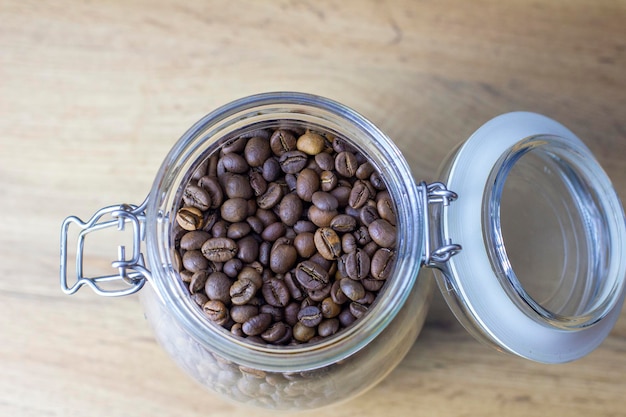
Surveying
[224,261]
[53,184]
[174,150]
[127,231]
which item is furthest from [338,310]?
[53,184]

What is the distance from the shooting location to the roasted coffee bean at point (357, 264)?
0.56 metres

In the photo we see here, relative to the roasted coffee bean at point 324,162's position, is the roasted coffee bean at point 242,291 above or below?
below

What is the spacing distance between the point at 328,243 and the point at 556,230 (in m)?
0.35

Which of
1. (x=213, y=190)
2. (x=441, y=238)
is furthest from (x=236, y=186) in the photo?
(x=441, y=238)

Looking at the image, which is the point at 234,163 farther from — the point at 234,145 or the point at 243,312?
the point at 243,312

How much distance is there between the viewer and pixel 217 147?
2.03 ft

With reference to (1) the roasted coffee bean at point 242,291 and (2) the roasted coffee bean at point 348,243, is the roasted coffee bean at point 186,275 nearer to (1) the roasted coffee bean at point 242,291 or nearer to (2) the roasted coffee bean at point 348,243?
(1) the roasted coffee bean at point 242,291

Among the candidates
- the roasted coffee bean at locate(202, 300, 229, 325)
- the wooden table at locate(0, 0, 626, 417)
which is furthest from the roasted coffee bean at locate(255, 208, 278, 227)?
the wooden table at locate(0, 0, 626, 417)

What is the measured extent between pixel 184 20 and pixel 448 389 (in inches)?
27.1

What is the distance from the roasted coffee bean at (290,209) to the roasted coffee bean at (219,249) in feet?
0.21

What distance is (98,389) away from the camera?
2.58 ft

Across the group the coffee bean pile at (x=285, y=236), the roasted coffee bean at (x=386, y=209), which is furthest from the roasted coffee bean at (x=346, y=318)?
the roasted coffee bean at (x=386, y=209)

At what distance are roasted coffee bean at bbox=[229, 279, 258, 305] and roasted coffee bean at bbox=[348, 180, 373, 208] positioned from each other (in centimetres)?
14

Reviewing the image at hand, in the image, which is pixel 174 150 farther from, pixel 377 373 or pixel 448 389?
pixel 448 389
